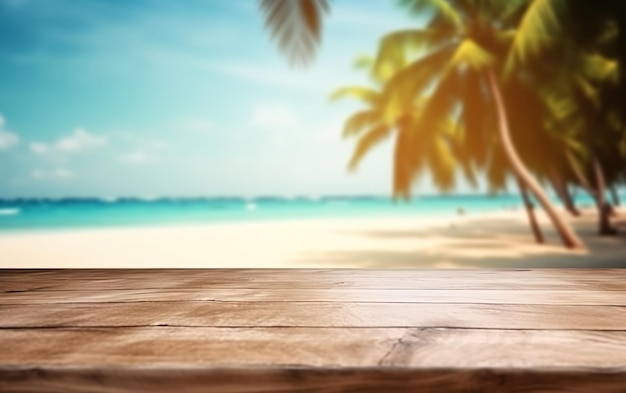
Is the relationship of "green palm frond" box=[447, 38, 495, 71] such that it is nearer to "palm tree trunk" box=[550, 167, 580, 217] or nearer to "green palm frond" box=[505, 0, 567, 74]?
"green palm frond" box=[505, 0, 567, 74]

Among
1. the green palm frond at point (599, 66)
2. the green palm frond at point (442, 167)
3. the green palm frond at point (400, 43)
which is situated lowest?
the green palm frond at point (442, 167)

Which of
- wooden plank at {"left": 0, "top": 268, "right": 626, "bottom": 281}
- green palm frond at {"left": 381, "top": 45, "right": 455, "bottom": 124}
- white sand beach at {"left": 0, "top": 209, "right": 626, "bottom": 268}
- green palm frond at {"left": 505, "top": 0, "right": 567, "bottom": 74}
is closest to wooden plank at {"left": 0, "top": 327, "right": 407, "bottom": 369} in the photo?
wooden plank at {"left": 0, "top": 268, "right": 626, "bottom": 281}

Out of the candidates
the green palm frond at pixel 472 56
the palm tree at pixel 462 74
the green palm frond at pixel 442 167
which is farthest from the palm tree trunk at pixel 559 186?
the green palm frond at pixel 472 56

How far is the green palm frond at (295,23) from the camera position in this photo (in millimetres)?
2377

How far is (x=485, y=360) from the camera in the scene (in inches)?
16.1

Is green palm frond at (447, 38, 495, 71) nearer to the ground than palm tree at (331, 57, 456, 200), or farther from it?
farther from it

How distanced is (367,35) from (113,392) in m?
3.65

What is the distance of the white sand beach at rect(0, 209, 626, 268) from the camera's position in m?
3.47

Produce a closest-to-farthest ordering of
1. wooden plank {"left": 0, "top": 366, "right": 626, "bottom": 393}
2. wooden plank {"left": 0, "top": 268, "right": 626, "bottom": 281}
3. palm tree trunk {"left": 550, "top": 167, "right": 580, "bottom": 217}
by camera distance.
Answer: wooden plank {"left": 0, "top": 366, "right": 626, "bottom": 393}
wooden plank {"left": 0, "top": 268, "right": 626, "bottom": 281}
palm tree trunk {"left": 550, "top": 167, "right": 580, "bottom": 217}

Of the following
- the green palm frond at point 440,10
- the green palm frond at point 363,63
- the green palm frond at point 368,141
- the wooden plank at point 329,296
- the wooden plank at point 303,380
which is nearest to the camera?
the wooden plank at point 303,380

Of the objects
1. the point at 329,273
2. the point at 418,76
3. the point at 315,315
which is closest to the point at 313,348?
the point at 315,315

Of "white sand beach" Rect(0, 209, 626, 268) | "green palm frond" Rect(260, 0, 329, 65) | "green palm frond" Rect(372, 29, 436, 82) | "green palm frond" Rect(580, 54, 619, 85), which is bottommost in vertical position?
"white sand beach" Rect(0, 209, 626, 268)

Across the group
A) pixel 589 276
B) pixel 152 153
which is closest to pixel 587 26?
pixel 589 276

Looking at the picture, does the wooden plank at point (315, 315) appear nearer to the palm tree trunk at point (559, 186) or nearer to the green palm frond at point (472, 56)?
the green palm frond at point (472, 56)
